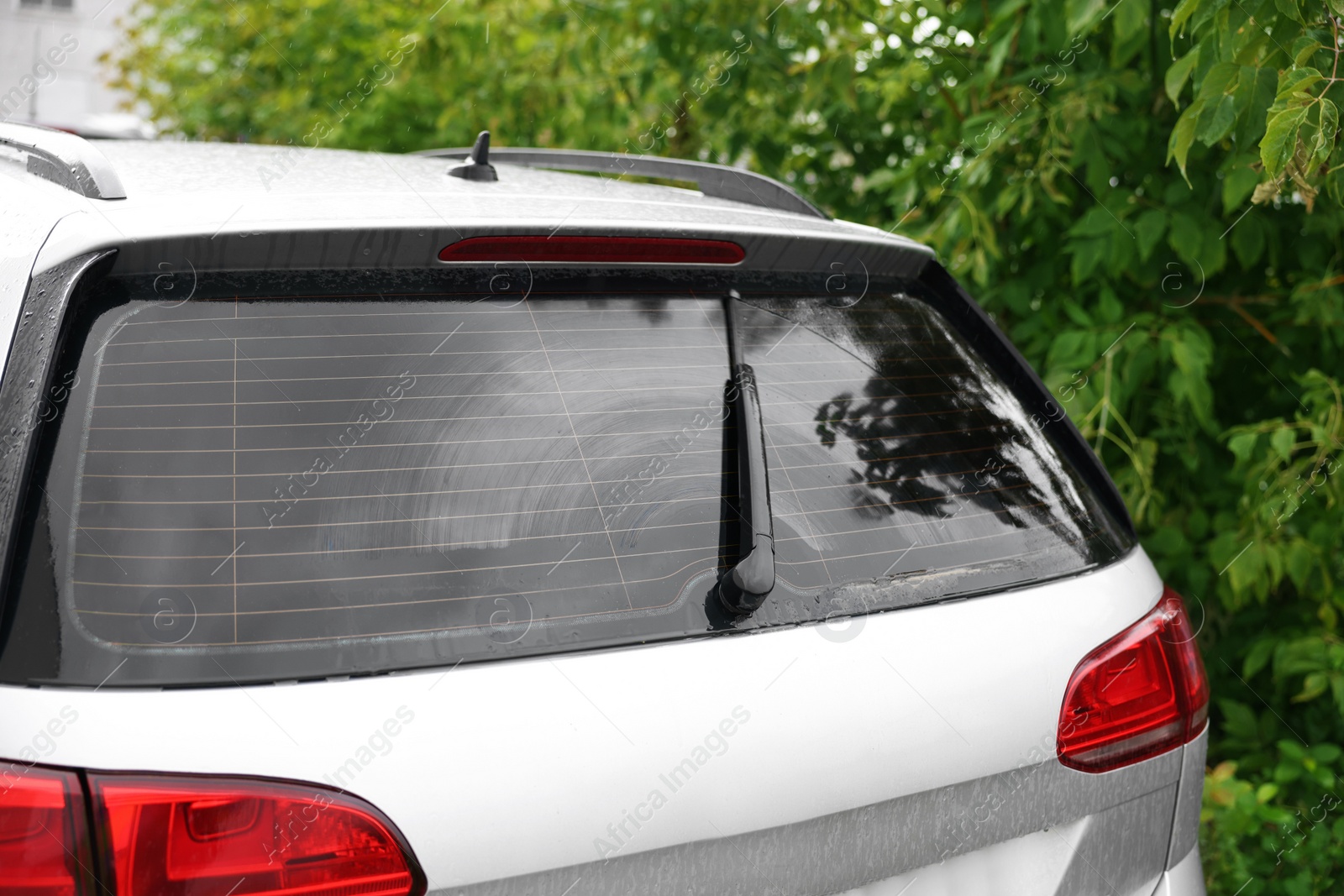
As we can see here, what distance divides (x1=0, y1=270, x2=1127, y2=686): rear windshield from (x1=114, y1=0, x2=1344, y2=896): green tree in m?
1.23

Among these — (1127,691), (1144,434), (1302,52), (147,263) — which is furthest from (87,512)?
(1144,434)

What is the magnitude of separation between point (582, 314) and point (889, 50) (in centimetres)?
282

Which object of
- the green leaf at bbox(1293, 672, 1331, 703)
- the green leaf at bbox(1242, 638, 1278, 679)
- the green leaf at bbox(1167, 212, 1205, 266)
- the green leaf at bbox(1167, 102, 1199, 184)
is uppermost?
the green leaf at bbox(1167, 102, 1199, 184)

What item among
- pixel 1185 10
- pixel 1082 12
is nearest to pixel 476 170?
pixel 1185 10

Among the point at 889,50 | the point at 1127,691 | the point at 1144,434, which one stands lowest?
the point at 1144,434

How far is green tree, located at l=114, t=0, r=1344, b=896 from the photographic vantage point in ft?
10.5

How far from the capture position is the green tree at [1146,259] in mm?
3199

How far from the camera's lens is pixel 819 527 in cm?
164

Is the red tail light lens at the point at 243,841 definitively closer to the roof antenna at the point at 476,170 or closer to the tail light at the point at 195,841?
the tail light at the point at 195,841

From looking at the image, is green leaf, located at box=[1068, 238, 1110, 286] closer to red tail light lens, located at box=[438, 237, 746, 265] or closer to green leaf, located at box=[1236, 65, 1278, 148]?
green leaf, located at box=[1236, 65, 1278, 148]

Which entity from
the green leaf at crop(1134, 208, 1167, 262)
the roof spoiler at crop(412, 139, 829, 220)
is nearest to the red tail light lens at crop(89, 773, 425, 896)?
the roof spoiler at crop(412, 139, 829, 220)

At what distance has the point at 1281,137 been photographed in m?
1.87

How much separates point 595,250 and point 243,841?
35.5 inches

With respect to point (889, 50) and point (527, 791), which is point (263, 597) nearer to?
point (527, 791)
